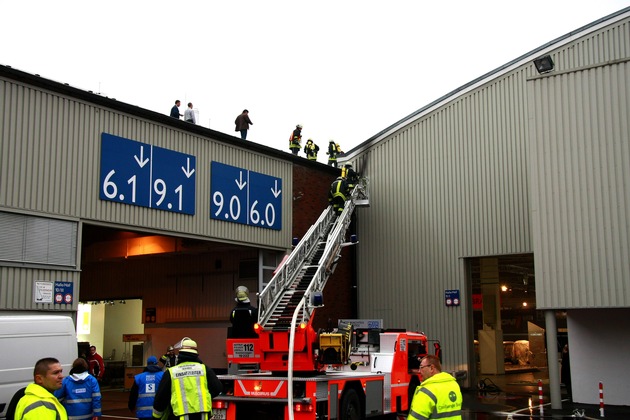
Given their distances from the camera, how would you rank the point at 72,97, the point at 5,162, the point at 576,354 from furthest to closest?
the point at 576,354
the point at 72,97
the point at 5,162

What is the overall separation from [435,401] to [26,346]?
8148 mm

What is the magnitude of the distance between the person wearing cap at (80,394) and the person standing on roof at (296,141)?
59.8 feet

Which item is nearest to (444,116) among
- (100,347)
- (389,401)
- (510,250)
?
(510,250)

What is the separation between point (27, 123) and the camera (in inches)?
650

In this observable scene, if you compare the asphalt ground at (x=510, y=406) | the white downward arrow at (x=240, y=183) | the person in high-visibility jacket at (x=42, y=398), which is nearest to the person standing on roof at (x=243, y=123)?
the white downward arrow at (x=240, y=183)

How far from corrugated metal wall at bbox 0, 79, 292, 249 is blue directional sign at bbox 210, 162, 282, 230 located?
385mm

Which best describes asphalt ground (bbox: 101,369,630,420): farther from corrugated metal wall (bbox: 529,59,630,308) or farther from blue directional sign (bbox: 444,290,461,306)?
blue directional sign (bbox: 444,290,461,306)

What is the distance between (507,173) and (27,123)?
1450cm

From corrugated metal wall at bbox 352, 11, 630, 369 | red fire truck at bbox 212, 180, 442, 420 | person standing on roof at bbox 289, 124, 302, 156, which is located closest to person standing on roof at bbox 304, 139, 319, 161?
person standing on roof at bbox 289, 124, 302, 156

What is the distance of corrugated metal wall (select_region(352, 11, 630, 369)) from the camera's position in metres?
23.0

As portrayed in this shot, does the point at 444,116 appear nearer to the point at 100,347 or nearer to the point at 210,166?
the point at 210,166

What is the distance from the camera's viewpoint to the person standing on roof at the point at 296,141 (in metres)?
27.2

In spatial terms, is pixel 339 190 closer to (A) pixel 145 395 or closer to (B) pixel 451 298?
(B) pixel 451 298

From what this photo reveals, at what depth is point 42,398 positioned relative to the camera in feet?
20.2
